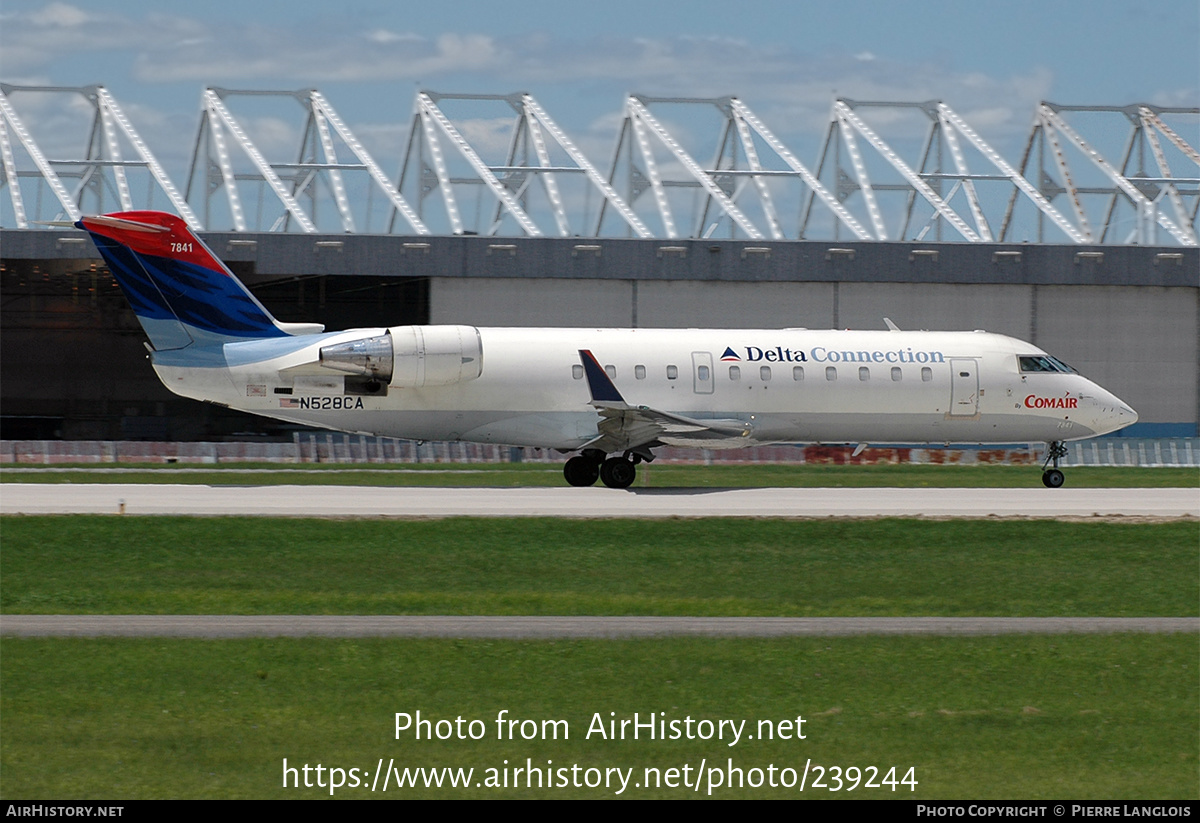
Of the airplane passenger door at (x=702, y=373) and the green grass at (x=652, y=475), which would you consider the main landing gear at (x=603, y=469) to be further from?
the airplane passenger door at (x=702, y=373)

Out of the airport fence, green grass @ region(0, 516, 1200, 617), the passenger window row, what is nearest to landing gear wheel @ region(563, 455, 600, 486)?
the passenger window row

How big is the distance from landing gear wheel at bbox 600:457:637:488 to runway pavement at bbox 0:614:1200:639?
16.8m

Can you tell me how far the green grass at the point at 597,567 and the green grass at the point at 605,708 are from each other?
Answer: 2809 millimetres

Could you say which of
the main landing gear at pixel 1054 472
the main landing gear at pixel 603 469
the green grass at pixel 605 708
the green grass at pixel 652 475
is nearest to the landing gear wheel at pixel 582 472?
the main landing gear at pixel 603 469

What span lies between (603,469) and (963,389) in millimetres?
9574

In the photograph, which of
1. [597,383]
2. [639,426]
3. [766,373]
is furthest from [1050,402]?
[597,383]

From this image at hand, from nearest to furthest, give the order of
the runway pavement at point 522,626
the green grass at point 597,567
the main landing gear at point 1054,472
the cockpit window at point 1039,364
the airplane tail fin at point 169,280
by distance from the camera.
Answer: the runway pavement at point 522,626, the green grass at point 597,567, the airplane tail fin at point 169,280, the main landing gear at point 1054,472, the cockpit window at point 1039,364

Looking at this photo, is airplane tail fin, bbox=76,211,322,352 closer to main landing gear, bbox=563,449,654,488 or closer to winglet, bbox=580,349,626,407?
winglet, bbox=580,349,626,407

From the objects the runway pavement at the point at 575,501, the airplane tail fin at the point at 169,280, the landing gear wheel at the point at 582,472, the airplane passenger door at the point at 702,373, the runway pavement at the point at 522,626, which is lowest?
the runway pavement at the point at 522,626

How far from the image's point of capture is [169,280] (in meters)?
31.4

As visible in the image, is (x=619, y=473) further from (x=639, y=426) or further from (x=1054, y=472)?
(x=1054, y=472)

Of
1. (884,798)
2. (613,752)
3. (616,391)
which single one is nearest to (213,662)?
(613,752)

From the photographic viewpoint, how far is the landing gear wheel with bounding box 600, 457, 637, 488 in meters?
32.8

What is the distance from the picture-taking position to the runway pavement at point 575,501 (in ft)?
87.1
